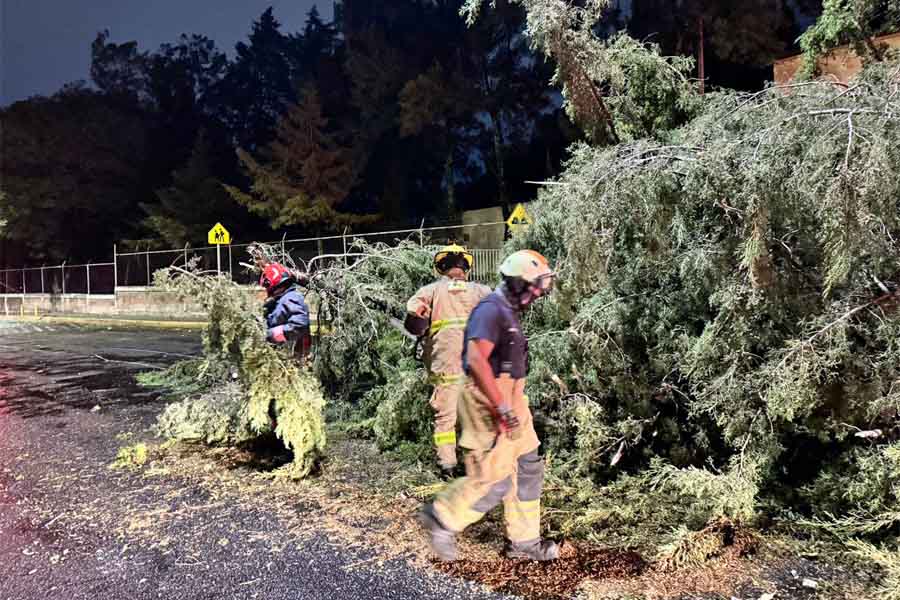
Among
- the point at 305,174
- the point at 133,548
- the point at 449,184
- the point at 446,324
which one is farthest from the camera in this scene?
the point at 449,184

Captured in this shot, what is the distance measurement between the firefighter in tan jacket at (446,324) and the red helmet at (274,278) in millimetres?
1421

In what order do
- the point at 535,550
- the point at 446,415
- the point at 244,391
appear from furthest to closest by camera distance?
the point at 244,391 → the point at 446,415 → the point at 535,550

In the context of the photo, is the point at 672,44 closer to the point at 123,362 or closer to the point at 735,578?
the point at 123,362

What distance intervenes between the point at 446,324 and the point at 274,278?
1748 mm

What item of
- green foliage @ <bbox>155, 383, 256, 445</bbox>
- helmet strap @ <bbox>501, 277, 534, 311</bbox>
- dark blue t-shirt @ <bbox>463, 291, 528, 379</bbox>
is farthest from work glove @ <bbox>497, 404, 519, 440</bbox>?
green foliage @ <bbox>155, 383, 256, 445</bbox>

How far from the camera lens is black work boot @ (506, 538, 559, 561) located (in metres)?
3.20

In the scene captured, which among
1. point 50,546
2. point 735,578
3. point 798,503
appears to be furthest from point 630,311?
point 50,546

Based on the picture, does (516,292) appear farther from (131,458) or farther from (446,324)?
(131,458)

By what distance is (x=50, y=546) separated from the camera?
3.69 metres

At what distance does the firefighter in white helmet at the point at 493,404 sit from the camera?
275 cm

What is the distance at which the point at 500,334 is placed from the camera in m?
2.76

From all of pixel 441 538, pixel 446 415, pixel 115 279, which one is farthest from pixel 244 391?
pixel 115 279

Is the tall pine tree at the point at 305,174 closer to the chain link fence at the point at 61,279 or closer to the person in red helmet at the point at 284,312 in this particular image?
the chain link fence at the point at 61,279

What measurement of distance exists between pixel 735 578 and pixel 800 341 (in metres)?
1.32
